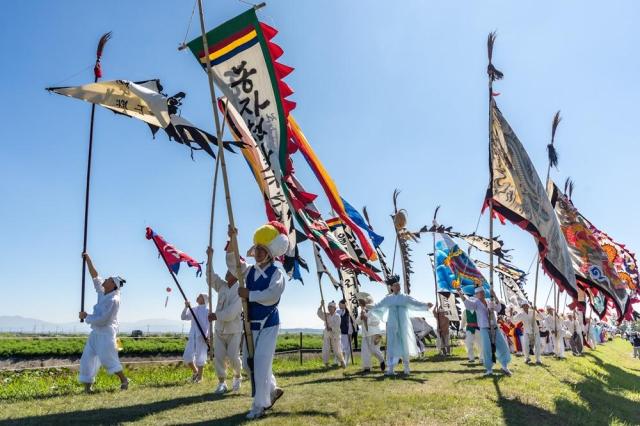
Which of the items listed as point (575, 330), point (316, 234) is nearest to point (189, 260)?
point (316, 234)

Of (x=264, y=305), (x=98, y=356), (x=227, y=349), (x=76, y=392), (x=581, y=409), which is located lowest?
(x=581, y=409)

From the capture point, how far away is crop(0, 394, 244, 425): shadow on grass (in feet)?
19.5

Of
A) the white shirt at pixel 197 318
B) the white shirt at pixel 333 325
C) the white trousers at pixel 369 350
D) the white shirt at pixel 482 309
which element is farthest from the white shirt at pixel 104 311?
the white shirt at pixel 333 325

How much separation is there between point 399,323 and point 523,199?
395cm

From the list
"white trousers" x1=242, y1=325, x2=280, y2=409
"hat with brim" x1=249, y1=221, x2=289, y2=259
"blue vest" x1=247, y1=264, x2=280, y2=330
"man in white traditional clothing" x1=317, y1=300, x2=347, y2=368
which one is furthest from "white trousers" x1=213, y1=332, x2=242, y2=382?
"man in white traditional clothing" x1=317, y1=300, x2=347, y2=368

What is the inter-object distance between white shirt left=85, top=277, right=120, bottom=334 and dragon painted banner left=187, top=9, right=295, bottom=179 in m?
4.58

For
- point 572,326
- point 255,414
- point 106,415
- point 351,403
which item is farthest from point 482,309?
point 572,326

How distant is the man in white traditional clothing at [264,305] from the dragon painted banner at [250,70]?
149 centimetres

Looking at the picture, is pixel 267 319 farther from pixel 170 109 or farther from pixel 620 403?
pixel 620 403

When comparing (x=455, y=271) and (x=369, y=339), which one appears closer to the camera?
(x=369, y=339)

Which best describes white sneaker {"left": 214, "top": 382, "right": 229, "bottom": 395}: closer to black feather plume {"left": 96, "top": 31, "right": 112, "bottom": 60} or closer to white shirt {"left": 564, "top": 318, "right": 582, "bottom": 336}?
black feather plume {"left": 96, "top": 31, "right": 112, "bottom": 60}

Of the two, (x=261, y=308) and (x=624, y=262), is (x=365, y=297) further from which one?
(x=624, y=262)

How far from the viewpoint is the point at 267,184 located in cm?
977

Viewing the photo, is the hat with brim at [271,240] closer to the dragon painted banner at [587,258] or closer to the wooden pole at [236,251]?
the wooden pole at [236,251]
